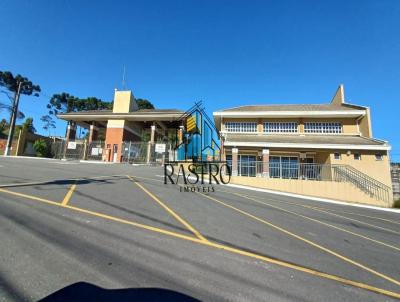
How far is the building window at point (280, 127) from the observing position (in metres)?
24.0

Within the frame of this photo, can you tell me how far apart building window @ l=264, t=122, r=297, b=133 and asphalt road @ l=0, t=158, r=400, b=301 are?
18240 mm

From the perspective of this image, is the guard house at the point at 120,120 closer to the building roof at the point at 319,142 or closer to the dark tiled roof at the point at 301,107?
the dark tiled roof at the point at 301,107

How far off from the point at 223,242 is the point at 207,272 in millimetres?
1316

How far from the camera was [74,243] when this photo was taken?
12.6 ft

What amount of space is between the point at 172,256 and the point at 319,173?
16389 mm

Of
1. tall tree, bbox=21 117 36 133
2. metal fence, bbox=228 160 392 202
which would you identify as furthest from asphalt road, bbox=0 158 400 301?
tall tree, bbox=21 117 36 133

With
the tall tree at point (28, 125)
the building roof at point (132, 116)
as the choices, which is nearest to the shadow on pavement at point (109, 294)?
the building roof at point (132, 116)

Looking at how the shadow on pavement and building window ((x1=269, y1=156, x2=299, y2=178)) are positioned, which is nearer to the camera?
the shadow on pavement

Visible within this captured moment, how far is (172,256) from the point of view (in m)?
3.79

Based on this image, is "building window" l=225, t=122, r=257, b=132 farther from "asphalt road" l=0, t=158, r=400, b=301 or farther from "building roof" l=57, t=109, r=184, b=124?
"asphalt road" l=0, t=158, r=400, b=301

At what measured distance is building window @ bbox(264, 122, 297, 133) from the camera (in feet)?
78.7

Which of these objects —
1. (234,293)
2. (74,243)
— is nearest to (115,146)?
(74,243)

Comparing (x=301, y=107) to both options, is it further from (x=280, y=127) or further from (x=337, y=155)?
(x=337, y=155)

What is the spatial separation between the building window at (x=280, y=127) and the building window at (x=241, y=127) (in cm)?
141
